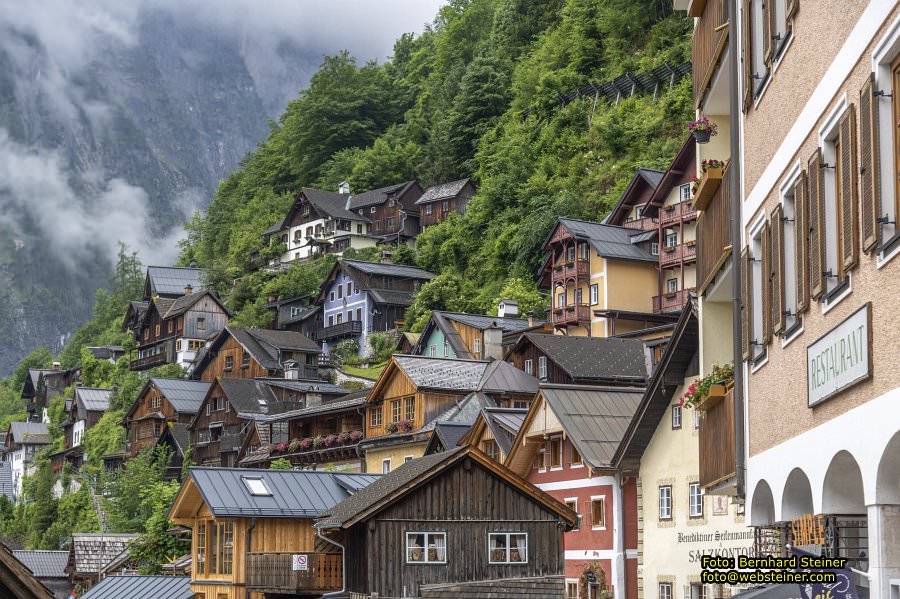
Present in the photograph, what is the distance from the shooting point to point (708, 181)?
21031 millimetres

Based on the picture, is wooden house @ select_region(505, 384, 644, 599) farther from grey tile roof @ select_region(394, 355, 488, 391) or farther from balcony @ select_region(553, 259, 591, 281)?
balcony @ select_region(553, 259, 591, 281)

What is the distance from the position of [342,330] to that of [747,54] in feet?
264

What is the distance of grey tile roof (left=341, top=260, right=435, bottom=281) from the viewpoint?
99.4 metres

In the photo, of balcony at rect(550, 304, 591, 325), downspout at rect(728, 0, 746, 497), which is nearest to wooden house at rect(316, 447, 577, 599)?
downspout at rect(728, 0, 746, 497)

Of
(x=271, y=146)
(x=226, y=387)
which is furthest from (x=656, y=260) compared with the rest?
(x=271, y=146)

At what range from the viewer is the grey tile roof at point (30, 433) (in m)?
119

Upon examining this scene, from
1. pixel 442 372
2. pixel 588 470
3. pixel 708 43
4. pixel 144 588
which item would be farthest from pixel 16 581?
pixel 442 372

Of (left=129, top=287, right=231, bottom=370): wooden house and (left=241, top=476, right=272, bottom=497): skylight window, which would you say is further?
(left=129, top=287, right=231, bottom=370): wooden house

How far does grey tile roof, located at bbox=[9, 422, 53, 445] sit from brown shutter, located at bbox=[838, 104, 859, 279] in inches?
4462

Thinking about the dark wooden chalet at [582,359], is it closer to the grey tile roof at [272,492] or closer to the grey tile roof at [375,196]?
the grey tile roof at [272,492]

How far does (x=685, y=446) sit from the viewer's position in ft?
121

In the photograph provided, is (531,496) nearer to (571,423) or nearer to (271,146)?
(571,423)

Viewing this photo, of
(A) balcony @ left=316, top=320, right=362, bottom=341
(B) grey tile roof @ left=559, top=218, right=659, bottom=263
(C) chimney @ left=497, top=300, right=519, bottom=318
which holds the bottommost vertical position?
(C) chimney @ left=497, top=300, right=519, bottom=318

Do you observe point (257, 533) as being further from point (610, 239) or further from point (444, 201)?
point (444, 201)
